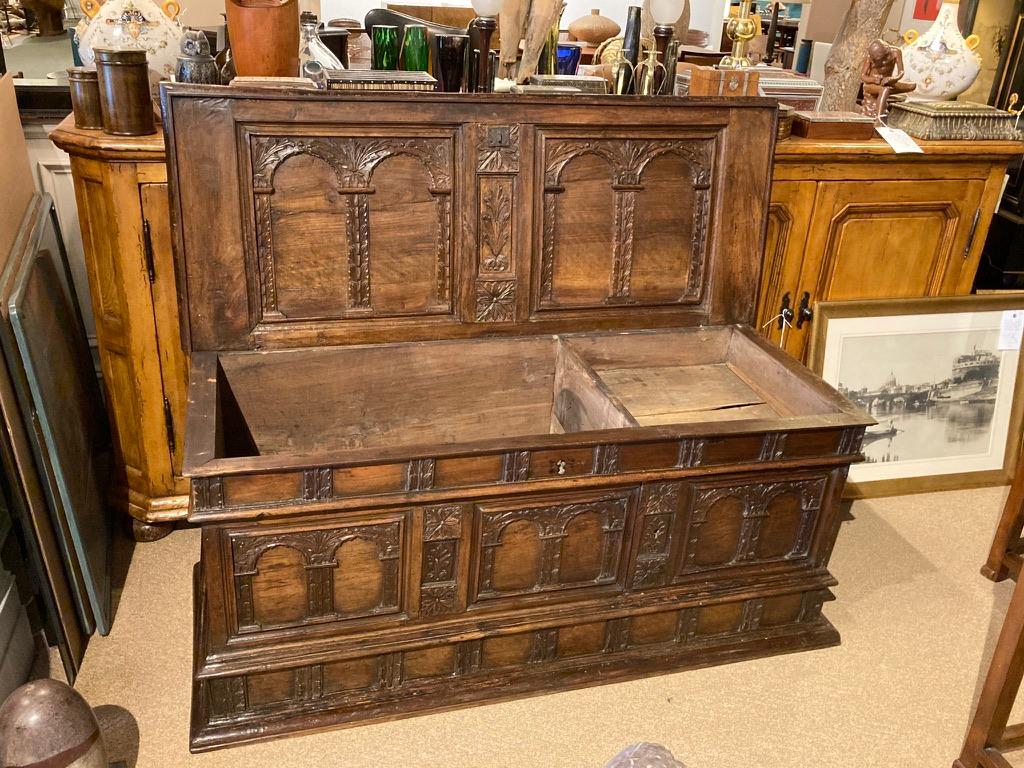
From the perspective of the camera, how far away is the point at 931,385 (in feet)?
9.87

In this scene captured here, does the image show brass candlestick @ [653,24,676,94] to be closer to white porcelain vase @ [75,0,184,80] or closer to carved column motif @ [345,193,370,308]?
carved column motif @ [345,193,370,308]

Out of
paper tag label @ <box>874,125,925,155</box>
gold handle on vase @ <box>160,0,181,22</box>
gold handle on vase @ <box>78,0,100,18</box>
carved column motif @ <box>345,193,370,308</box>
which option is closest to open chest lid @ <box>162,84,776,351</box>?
carved column motif @ <box>345,193,370,308</box>

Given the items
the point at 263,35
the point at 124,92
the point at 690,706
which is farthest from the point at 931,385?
→ the point at 124,92

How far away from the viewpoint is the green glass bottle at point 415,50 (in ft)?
7.66

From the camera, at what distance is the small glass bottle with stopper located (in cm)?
228

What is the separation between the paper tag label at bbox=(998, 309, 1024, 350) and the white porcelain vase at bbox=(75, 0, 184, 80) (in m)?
2.72

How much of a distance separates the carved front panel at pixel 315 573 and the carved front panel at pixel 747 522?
0.70 metres

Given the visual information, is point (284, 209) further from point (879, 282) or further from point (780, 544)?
point (879, 282)

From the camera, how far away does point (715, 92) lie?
8.07 ft

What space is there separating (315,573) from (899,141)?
6.84 ft

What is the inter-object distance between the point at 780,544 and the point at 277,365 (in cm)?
132

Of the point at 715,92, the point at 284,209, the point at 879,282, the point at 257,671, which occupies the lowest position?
the point at 257,671

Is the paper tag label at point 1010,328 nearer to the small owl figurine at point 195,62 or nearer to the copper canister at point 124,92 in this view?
the small owl figurine at point 195,62

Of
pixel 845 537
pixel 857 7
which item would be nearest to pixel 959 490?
pixel 845 537
